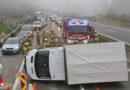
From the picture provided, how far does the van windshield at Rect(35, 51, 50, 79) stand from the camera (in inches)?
387

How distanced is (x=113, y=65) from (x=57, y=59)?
261 cm

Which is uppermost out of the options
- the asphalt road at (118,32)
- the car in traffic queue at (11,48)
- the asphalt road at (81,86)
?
the asphalt road at (81,86)

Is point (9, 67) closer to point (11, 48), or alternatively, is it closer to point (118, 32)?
point (11, 48)

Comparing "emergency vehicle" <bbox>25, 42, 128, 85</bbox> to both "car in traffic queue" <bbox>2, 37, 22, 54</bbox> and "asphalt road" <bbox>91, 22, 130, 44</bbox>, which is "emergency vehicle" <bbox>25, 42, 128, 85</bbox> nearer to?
"car in traffic queue" <bbox>2, 37, 22, 54</bbox>

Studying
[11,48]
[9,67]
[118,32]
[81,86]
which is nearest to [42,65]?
[81,86]

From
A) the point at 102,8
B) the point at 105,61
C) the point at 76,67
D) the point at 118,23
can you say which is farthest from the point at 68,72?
the point at 102,8

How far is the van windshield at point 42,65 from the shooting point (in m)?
9.83

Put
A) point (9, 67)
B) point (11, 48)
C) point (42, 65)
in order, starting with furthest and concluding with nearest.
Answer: point (11, 48)
point (9, 67)
point (42, 65)

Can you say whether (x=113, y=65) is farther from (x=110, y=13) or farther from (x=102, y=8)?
(x=102, y=8)

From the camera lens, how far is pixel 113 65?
363 inches

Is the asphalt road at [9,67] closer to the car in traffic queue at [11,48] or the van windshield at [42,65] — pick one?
the car in traffic queue at [11,48]

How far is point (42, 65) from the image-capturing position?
9.88 meters

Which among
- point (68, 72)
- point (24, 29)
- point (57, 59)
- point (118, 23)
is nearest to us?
point (68, 72)

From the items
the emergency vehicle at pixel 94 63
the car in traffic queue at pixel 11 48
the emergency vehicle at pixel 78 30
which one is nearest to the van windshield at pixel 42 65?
the emergency vehicle at pixel 94 63
